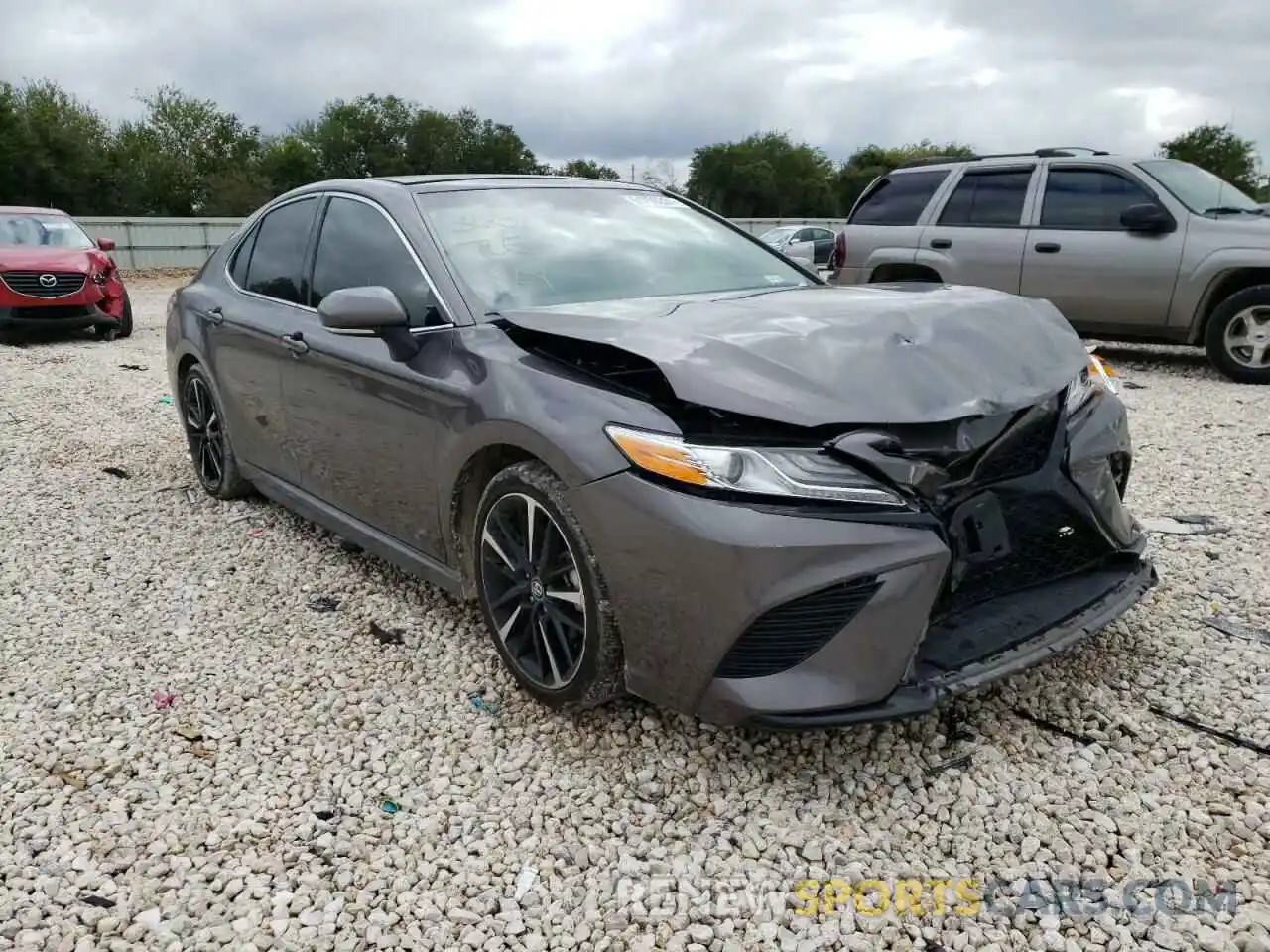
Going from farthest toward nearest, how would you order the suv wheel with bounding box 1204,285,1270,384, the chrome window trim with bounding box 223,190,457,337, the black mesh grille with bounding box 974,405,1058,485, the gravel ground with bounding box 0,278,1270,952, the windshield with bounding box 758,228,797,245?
1. the windshield with bounding box 758,228,797,245
2. the suv wheel with bounding box 1204,285,1270,384
3. the chrome window trim with bounding box 223,190,457,337
4. the black mesh grille with bounding box 974,405,1058,485
5. the gravel ground with bounding box 0,278,1270,952

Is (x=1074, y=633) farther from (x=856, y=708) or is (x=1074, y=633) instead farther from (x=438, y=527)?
(x=438, y=527)

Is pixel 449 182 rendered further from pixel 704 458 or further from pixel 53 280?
pixel 53 280

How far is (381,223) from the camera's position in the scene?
381 cm

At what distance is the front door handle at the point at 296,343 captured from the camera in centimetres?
404

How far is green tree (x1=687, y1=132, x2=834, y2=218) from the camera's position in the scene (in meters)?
62.9

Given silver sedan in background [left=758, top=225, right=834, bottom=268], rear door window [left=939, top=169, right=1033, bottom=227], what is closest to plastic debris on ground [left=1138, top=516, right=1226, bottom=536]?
rear door window [left=939, top=169, right=1033, bottom=227]

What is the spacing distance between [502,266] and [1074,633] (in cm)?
220

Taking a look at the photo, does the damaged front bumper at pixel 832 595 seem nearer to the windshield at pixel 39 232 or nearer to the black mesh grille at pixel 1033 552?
the black mesh grille at pixel 1033 552

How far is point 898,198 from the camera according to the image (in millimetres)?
9688

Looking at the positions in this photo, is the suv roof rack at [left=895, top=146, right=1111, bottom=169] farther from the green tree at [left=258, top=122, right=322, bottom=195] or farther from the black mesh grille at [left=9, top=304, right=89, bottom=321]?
the green tree at [left=258, top=122, right=322, bottom=195]

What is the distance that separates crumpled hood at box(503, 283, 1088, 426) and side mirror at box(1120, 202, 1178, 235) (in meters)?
5.93

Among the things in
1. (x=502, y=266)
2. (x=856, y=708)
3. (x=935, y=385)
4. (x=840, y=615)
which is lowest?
(x=856, y=708)

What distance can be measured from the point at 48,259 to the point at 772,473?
1195 centimetres

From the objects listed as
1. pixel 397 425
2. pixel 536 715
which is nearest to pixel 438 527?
pixel 397 425
